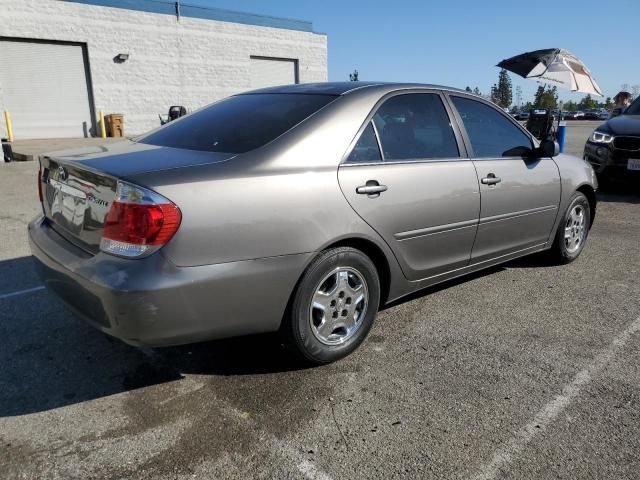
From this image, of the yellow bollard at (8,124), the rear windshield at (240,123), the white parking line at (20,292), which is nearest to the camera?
the rear windshield at (240,123)

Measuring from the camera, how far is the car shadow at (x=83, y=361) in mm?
2754

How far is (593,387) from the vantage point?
9.24 ft

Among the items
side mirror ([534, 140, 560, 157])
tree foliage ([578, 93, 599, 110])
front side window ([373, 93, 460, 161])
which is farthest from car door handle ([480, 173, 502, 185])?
tree foliage ([578, 93, 599, 110])

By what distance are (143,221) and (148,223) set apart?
0.09 feet

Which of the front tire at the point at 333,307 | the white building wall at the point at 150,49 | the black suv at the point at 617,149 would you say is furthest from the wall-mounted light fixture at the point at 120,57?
the front tire at the point at 333,307

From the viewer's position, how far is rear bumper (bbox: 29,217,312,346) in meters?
2.33

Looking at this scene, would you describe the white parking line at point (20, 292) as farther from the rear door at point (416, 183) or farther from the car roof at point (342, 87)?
the rear door at point (416, 183)

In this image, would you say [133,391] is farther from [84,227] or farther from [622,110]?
[622,110]

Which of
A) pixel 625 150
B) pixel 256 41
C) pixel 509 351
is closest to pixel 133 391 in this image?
pixel 509 351

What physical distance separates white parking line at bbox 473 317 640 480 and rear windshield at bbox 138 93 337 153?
188 centimetres

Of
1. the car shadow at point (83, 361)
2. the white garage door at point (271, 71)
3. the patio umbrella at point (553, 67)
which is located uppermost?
the white garage door at point (271, 71)

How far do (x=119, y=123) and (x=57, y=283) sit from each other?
1894cm

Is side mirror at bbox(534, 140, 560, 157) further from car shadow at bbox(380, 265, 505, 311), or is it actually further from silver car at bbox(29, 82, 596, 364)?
car shadow at bbox(380, 265, 505, 311)

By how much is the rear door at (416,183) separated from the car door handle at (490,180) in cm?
10
